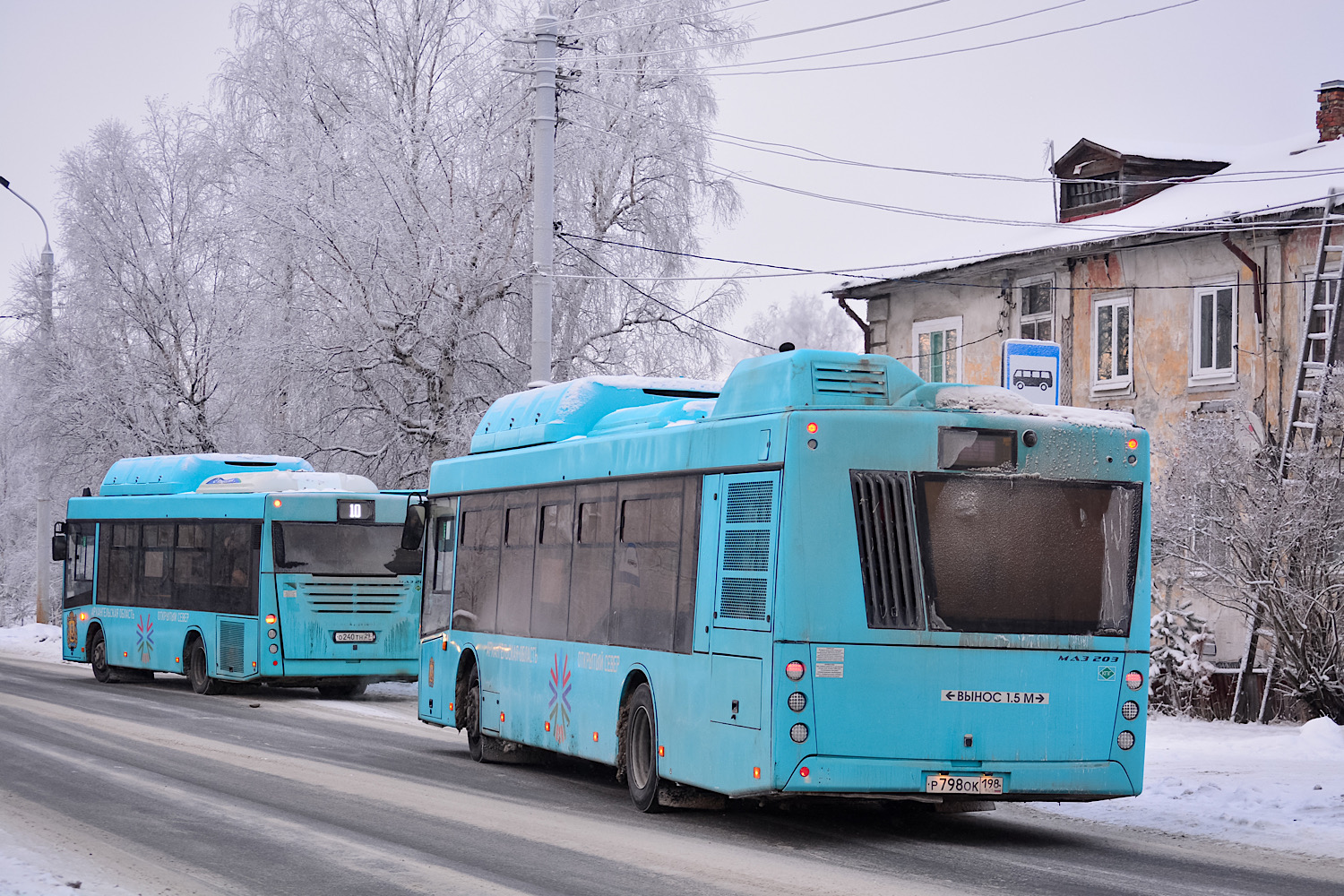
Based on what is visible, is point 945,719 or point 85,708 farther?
point 85,708

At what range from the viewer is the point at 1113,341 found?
31.0 m

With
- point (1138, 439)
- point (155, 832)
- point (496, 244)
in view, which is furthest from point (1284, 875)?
point (496, 244)

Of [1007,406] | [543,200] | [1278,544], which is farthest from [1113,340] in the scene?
[1007,406]

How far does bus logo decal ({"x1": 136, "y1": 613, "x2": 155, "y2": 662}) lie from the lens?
2748cm

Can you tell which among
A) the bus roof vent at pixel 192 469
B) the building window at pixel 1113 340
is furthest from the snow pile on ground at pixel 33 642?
the building window at pixel 1113 340

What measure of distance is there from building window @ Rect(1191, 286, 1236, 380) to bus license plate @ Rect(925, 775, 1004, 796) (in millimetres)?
19224

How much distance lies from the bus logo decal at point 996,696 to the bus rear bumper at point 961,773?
0.39 metres

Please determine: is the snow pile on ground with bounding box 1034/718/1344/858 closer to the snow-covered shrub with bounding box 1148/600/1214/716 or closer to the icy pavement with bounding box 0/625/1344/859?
the icy pavement with bounding box 0/625/1344/859

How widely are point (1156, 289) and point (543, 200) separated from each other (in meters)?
12.1

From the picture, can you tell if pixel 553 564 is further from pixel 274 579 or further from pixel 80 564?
pixel 80 564

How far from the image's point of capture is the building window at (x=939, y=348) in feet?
113

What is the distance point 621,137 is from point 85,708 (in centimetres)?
1456

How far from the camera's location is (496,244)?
30062 millimetres

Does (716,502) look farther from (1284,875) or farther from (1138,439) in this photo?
(1284,875)
